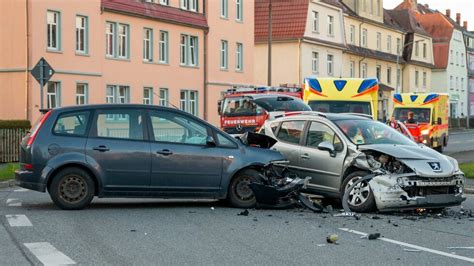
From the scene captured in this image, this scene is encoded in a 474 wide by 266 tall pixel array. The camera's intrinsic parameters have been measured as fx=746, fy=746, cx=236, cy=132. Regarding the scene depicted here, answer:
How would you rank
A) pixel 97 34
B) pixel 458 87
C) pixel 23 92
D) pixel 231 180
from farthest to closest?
pixel 458 87 < pixel 97 34 < pixel 23 92 < pixel 231 180

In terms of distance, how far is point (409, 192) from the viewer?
11031 mm

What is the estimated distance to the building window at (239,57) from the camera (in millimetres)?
47812

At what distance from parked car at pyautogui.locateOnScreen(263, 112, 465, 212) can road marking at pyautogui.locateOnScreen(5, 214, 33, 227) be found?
4547mm

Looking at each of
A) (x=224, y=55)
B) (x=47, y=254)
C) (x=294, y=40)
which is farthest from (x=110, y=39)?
(x=47, y=254)

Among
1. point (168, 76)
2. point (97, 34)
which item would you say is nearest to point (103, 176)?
point (97, 34)

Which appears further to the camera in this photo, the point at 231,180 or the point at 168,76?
the point at 168,76

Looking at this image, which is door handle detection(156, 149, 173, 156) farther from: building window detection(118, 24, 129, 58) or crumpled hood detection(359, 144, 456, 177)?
building window detection(118, 24, 129, 58)

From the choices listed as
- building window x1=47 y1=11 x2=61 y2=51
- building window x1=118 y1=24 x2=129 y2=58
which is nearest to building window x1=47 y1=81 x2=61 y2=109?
building window x1=47 y1=11 x2=61 y2=51

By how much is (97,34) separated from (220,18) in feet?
36.5

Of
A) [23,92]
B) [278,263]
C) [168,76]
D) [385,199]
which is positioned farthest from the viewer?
[168,76]

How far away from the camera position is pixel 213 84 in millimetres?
44812

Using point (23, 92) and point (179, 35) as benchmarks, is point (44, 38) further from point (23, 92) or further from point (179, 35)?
point (179, 35)

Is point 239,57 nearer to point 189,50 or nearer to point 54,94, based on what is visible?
point 189,50

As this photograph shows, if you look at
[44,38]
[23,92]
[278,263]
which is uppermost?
[44,38]
